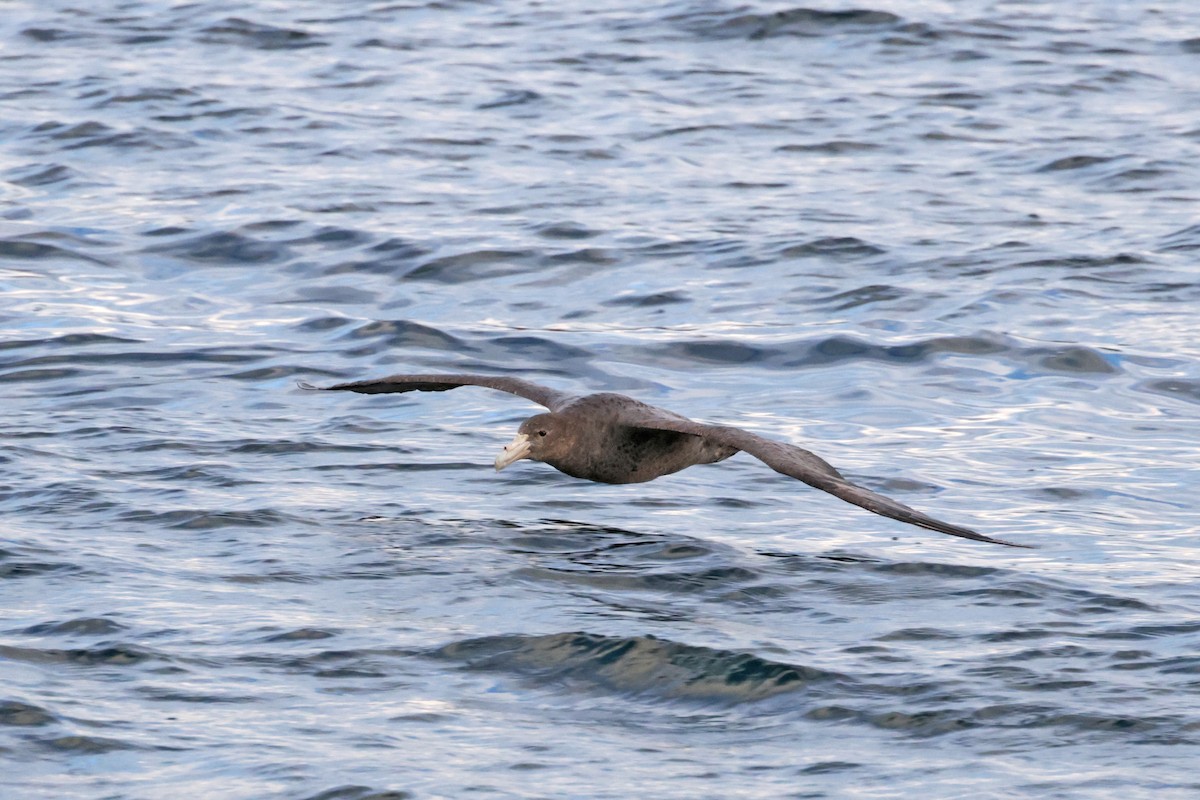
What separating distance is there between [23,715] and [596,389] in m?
5.50

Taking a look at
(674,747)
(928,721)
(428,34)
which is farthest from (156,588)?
(428,34)

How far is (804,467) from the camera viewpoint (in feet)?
28.0

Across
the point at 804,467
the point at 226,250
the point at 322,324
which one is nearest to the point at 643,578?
the point at 804,467

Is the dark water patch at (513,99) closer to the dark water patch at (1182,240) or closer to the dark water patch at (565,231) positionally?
the dark water patch at (565,231)

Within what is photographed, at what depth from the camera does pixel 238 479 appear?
392 inches

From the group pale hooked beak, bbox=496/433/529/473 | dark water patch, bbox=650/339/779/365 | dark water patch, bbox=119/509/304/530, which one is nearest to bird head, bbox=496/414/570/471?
pale hooked beak, bbox=496/433/529/473

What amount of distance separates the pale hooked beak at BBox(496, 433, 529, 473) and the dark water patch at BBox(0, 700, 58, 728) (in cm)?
294

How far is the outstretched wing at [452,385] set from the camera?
34.0 ft

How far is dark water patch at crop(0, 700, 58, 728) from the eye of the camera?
691 cm

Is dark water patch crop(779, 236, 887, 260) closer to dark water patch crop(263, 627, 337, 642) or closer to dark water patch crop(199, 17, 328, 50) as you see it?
dark water patch crop(263, 627, 337, 642)

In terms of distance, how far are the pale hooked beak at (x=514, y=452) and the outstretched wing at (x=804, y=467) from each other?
556 millimetres

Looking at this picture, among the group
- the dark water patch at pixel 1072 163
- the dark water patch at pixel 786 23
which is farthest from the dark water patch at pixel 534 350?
the dark water patch at pixel 786 23

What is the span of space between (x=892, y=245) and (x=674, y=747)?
26.9ft

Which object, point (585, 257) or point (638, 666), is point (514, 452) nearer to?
point (638, 666)
